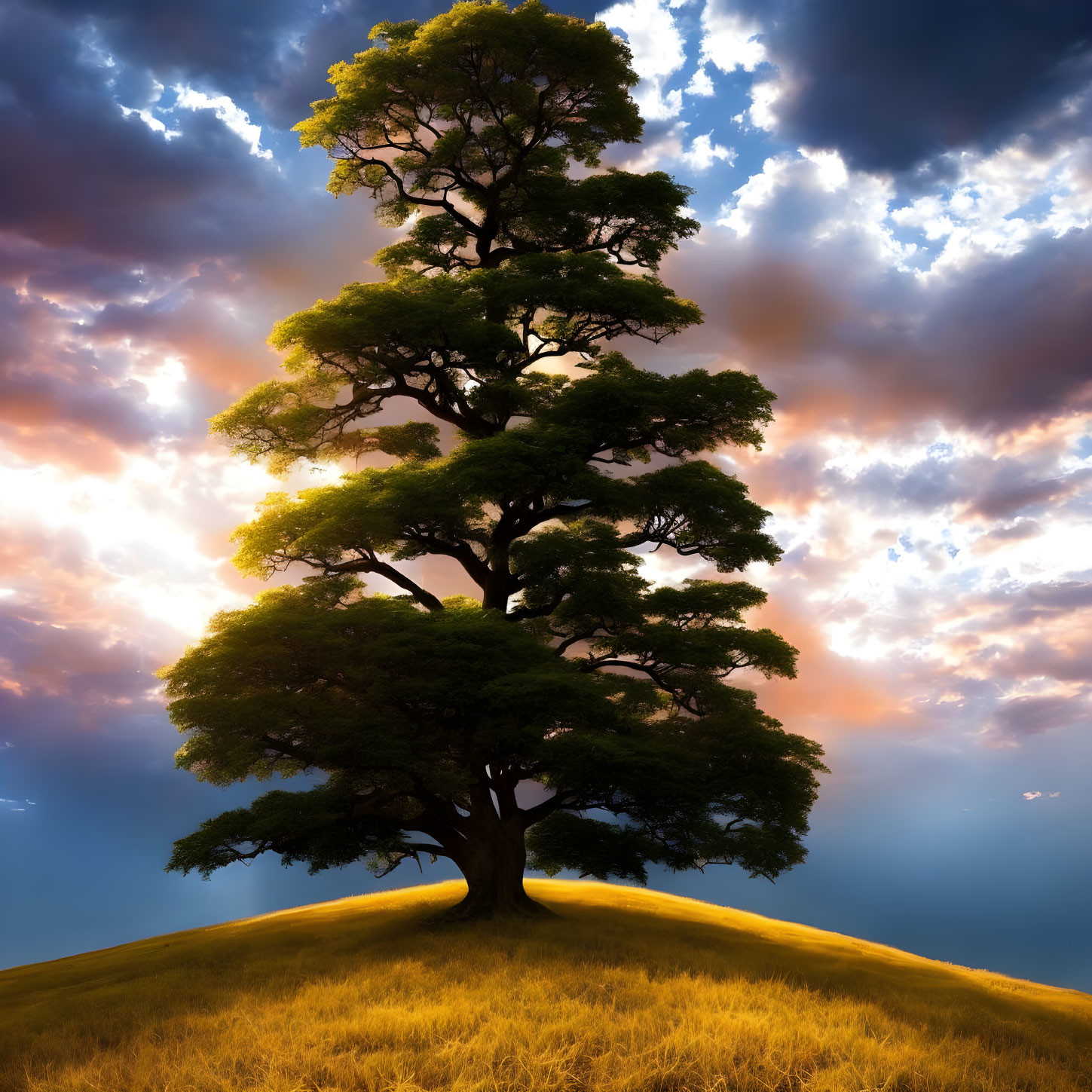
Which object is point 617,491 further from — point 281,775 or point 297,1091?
point 297,1091

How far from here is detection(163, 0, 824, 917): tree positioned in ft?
46.0

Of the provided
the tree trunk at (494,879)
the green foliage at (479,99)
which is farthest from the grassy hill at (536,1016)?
the green foliage at (479,99)

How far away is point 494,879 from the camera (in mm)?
15711

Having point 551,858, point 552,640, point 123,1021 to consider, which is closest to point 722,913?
point 551,858

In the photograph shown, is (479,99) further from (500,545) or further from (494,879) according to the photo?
(494,879)

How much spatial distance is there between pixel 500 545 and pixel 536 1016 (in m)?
10.2

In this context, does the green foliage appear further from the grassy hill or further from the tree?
the grassy hill

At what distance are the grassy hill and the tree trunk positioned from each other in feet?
2.27

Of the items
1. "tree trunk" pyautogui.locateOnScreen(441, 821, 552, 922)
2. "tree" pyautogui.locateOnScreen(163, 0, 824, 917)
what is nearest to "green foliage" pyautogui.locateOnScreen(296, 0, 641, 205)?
"tree" pyautogui.locateOnScreen(163, 0, 824, 917)

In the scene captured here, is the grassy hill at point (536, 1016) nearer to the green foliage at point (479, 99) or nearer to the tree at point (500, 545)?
the tree at point (500, 545)

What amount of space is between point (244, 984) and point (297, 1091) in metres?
5.91

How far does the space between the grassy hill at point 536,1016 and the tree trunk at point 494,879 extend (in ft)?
2.27

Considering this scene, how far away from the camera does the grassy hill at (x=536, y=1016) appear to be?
7.70 metres

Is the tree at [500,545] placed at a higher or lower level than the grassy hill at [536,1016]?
higher
